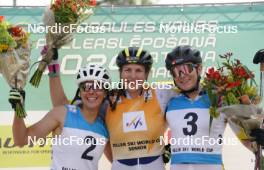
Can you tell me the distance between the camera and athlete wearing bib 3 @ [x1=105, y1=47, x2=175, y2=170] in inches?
166

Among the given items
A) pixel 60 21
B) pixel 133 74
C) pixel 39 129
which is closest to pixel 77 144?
pixel 39 129

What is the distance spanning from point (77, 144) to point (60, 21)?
3.19 feet

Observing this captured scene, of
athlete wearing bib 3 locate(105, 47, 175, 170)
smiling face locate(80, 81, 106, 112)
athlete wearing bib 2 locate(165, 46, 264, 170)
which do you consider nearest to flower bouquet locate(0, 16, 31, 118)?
smiling face locate(80, 81, 106, 112)

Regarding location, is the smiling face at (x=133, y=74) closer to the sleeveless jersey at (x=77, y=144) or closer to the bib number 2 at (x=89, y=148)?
the sleeveless jersey at (x=77, y=144)

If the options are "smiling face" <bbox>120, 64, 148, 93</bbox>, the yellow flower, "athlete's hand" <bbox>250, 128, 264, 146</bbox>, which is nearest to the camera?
"athlete's hand" <bbox>250, 128, 264, 146</bbox>

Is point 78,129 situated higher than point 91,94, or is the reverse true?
point 91,94

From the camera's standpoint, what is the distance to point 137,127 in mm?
4219

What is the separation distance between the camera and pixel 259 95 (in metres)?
3.85

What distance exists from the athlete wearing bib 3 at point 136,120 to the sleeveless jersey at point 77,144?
180mm

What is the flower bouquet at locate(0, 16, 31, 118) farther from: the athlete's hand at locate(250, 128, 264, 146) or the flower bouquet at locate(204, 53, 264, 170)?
the athlete's hand at locate(250, 128, 264, 146)

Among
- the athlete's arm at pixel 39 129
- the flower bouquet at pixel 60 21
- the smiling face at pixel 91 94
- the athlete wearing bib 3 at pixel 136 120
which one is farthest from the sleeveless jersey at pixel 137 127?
the flower bouquet at pixel 60 21

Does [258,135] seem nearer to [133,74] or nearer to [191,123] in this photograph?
[191,123]

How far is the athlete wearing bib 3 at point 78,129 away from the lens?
13.1 feet

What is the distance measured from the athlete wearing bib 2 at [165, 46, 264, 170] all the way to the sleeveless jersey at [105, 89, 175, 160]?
11 cm
